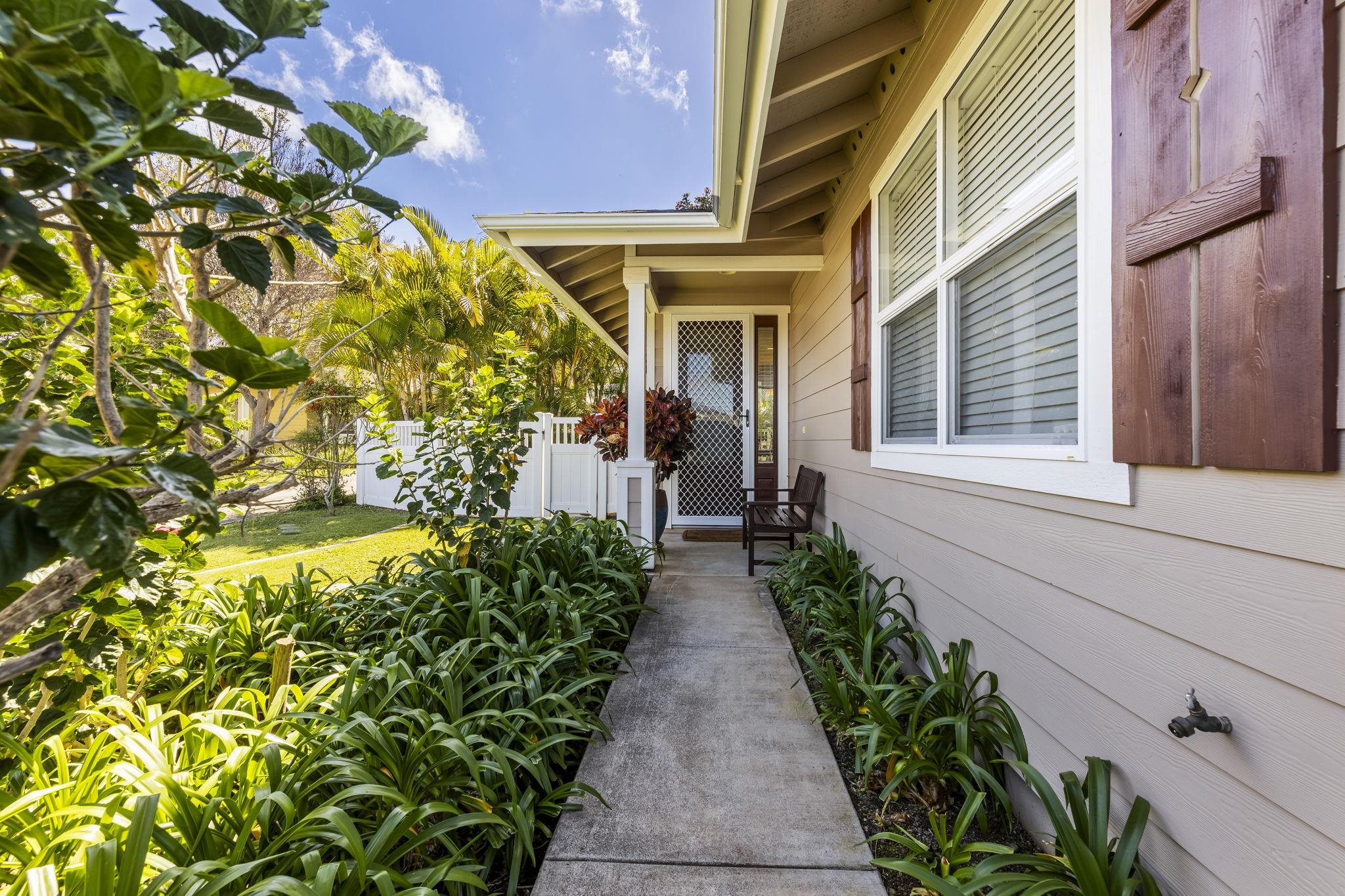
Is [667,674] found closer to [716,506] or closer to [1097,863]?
[1097,863]

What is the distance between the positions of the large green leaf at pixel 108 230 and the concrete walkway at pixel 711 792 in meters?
1.61

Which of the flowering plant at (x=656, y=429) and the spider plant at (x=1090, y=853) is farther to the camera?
the flowering plant at (x=656, y=429)

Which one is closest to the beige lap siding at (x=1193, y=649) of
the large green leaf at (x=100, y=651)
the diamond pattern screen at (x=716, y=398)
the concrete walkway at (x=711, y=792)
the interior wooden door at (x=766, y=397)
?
the concrete walkway at (x=711, y=792)

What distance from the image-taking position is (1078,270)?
144cm

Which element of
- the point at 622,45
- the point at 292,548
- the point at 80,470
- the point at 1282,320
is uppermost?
the point at 622,45

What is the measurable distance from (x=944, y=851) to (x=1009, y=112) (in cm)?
231

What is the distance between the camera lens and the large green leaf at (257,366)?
575 mm

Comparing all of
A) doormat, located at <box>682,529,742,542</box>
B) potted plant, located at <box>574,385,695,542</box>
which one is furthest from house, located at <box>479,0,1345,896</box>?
doormat, located at <box>682,529,742,542</box>

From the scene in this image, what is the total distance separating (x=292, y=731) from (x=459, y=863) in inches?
29.9

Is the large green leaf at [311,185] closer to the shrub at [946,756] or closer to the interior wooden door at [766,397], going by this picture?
the shrub at [946,756]

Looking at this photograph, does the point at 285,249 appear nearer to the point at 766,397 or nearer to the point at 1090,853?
the point at 1090,853

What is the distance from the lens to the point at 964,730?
1684 mm

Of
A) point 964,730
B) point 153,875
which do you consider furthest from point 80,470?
point 964,730

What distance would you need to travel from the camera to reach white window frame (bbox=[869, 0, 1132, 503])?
4.34 ft
